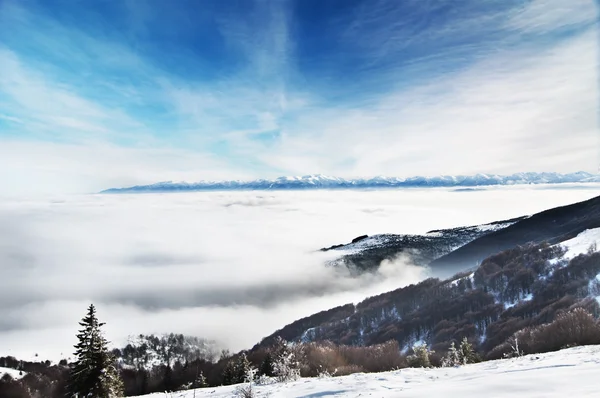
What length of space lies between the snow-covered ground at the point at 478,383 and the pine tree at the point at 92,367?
5371mm

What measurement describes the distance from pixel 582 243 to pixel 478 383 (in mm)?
202672

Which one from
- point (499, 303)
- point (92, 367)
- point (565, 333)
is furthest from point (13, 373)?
point (499, 303)

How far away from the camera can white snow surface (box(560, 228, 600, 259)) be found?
Answer: 165975 mm

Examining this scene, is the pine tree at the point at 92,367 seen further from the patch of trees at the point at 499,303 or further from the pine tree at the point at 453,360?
the patch of trees at the point at 499,303

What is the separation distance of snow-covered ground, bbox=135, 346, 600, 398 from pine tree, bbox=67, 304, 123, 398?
17.6ft

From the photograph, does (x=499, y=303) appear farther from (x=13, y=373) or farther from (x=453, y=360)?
(x=13, y=373)

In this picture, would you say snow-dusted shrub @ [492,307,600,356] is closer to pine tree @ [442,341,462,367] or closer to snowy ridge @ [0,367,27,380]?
pine tree @ [442,341,462,367]

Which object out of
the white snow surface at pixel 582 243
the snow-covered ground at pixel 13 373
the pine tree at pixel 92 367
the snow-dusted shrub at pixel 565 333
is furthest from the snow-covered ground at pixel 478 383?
the snow-covered ground at pixel 13 373

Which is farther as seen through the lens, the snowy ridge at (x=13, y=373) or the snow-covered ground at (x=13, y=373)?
the snow-covered ground at (x=13, y=373)

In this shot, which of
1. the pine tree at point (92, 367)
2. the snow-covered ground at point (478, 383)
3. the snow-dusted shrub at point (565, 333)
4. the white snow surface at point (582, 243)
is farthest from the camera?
the white snow surface at point (582, 243)

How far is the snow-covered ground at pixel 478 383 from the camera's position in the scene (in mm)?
14383

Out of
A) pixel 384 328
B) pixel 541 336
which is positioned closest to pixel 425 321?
pixel 384 328

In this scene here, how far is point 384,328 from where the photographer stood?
189 m

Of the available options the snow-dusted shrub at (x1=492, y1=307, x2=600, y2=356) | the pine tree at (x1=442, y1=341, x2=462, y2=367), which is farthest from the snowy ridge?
the snow-dusted shrub at (x1=492, y1=307, x2=600, y2=356)
